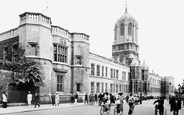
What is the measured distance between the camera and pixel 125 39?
2697 inches

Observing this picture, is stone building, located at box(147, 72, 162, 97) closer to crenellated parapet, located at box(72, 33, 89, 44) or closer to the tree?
crenellated parapet, located at box(72, 33, 89, 44)

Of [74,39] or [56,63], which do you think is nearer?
[56,63]

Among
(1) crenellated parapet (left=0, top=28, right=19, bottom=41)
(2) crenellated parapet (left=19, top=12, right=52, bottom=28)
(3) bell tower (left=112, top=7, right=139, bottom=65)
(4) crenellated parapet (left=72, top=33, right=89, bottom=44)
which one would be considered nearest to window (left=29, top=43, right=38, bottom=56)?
(2) crenellated parapet (left=19, top=12, right=52, bottom=28)

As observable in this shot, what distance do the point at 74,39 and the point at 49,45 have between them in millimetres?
6463

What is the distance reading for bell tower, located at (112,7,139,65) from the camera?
68.2 metres

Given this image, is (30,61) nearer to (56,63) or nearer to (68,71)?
(56,63)

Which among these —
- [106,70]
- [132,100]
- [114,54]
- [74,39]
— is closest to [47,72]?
[74,39]

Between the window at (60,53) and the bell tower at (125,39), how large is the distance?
3775 cm

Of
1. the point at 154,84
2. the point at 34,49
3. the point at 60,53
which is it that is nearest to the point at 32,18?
the point at 34,49

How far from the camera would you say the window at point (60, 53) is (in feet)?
96.0

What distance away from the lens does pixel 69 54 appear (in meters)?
32.0

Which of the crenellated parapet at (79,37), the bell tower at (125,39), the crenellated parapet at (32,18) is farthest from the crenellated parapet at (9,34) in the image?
the bell tower at (125,39)

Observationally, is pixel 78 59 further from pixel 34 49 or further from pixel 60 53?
pixel 34 49

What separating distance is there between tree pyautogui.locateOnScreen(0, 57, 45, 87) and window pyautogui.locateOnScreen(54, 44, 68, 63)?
17.5 ft
